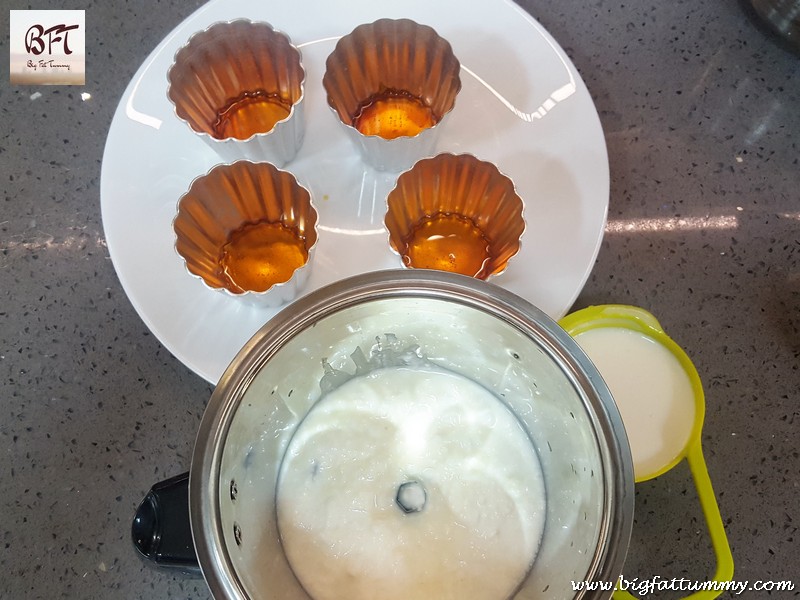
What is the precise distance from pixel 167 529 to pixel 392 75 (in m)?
0.45

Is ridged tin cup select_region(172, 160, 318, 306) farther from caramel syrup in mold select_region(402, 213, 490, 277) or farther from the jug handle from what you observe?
the jug handle

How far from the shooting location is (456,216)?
0.60 meters

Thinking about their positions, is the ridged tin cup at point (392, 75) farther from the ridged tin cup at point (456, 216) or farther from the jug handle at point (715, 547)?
the jug handle at point (715, 547)

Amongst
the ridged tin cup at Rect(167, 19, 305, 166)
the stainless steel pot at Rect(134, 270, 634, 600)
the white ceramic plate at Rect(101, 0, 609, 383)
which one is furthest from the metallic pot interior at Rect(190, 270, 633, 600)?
the ridged tin cup at Rect(167, 19, 305, 166)

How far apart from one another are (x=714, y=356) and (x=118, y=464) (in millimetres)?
579

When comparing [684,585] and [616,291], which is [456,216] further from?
[684,585]

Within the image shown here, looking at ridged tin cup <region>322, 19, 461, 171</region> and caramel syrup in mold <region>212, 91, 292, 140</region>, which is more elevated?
ridged tin cup <region>322, 19, 461, 171</region>

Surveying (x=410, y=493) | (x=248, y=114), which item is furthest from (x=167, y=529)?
(x=248, y=114)

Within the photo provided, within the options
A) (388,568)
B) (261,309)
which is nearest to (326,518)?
(388,568)

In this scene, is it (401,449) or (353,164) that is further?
(353,164)

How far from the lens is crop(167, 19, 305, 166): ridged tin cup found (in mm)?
570

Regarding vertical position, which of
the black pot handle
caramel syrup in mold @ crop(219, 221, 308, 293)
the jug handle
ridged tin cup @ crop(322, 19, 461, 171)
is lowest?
the black pot handle

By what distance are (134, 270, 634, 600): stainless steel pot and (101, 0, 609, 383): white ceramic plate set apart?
4.3 inches

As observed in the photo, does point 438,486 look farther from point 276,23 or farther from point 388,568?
point 276,23
